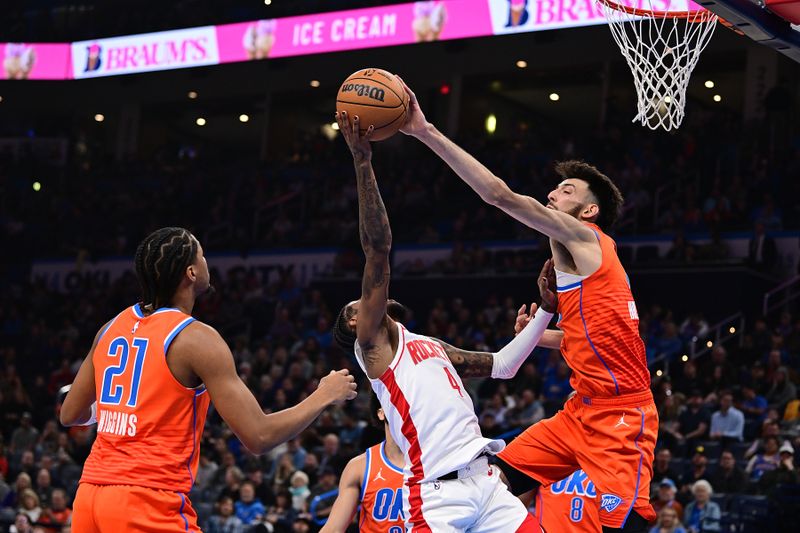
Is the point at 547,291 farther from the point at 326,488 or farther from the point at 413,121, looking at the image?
the point at 326,488

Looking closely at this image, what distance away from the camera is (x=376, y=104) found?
4.82 m

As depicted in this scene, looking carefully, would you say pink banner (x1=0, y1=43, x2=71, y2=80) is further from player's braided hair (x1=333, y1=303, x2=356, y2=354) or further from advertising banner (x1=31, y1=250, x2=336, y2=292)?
player's braided hair (x1=333, y1=303, x2=356, y2=354)

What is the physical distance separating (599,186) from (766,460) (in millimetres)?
6445

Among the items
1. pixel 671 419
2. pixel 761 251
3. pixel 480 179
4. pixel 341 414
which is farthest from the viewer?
pixel 761 251

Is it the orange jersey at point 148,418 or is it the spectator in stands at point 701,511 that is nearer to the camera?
the orange jersey at point 148,418

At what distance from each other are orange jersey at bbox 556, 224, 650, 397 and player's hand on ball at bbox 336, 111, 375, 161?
119 centimetres

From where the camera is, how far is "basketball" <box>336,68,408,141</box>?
15.7 feet

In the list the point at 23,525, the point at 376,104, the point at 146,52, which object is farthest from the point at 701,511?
the point at 146,52

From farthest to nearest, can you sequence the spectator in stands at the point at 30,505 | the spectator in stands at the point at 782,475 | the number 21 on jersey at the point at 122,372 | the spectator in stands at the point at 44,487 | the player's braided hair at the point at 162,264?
1. the spectator in stands at the point at 44,487
2. the spectator in stands at the point at 30,505
3. the spectator in stands at the point at 782,475
4. the player's braided hair at the point at 162,264
5. the number 21 on jersey at the point at 122,372

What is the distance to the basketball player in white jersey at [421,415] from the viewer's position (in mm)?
4805

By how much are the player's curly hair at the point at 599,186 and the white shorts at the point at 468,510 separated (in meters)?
1.48

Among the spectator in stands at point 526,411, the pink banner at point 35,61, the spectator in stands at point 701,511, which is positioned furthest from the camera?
the pink banner at point 35,61

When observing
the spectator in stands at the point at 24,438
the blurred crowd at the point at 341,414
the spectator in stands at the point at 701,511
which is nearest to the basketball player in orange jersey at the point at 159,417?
the blurred crowd at the point at 341,414

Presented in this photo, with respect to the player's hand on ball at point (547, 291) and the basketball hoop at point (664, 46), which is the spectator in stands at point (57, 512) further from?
the player's hand on ball at point (547, 291)
